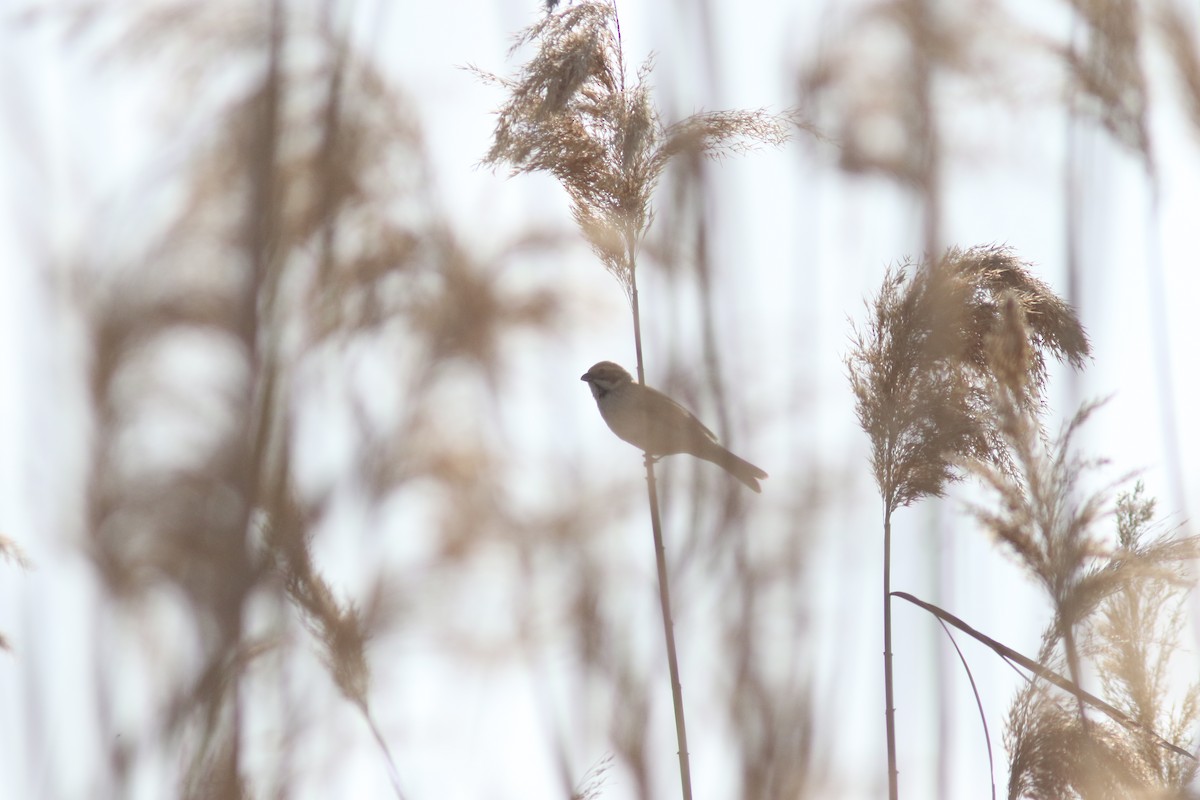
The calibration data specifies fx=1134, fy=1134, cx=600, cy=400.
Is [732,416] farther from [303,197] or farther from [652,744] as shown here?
[303,197]

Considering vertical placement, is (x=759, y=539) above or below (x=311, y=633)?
above

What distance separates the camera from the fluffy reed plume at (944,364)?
184 cm

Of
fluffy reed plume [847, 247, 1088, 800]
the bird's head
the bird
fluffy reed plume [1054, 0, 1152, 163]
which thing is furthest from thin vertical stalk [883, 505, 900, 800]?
the bird's head

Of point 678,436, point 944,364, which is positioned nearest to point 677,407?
point 678,436

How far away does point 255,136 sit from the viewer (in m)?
1.74

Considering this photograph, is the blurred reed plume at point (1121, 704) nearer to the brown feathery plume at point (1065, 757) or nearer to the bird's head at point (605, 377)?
the brown feathery plume at point (1065, 757)

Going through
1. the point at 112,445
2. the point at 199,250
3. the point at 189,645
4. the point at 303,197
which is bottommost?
the point at 189,645

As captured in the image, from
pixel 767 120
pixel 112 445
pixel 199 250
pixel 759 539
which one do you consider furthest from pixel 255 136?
pixel 759 539

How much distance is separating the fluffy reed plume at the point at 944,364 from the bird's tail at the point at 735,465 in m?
0.33

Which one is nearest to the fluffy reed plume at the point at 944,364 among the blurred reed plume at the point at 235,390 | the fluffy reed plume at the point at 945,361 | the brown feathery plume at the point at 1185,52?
the fluffy reed plume at the point at 945,361

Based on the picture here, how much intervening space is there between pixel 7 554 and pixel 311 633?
486mm

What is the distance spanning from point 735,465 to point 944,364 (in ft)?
1.63

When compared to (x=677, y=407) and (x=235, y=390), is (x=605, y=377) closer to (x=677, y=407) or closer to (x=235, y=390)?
(x=677, y=407)

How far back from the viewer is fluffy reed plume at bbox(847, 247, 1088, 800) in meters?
1.84
